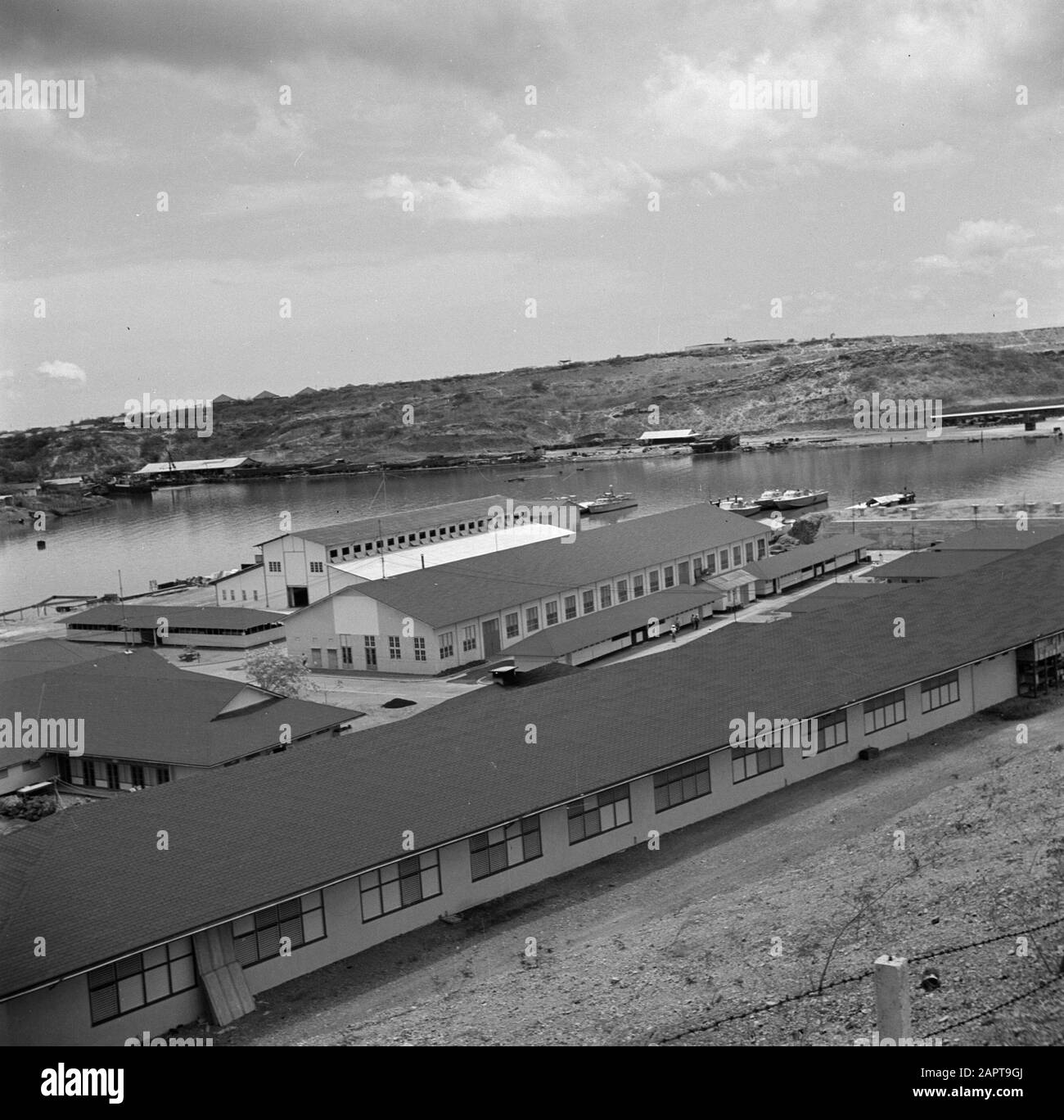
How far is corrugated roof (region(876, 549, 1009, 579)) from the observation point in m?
44.2

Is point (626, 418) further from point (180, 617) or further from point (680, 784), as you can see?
point (680, 784)

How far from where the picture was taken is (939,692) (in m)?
28.2

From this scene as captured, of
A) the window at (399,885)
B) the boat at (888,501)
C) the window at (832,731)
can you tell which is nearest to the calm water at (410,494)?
the boat at (888,501)

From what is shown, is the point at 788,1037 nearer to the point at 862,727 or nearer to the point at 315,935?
the point at 315,935

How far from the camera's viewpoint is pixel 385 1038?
586 inches

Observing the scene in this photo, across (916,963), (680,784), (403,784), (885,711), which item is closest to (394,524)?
(885,711)

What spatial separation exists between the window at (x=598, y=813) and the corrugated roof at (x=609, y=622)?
16.0 metres

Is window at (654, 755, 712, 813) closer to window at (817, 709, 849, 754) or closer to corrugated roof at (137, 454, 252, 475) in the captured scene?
window at (817, 709, 849, 754)

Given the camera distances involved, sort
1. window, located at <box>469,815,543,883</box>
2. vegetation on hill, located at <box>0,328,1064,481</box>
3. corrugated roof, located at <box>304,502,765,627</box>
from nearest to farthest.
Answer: window, located at <box>469,815,543,883</box>
corrugated roof, located at <box>304,502,765,627</box>
vegetation on hill, located at <box>0,328,1064,481</box>

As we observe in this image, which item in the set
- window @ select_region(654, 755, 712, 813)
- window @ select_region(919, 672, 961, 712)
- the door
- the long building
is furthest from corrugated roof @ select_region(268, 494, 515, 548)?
window @ select_region(654, 755, 712, 813)

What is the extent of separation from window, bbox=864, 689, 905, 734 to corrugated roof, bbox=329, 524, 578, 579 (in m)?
23.8

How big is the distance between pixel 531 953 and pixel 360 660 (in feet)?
79.1

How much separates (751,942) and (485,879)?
Result: 4.48m
